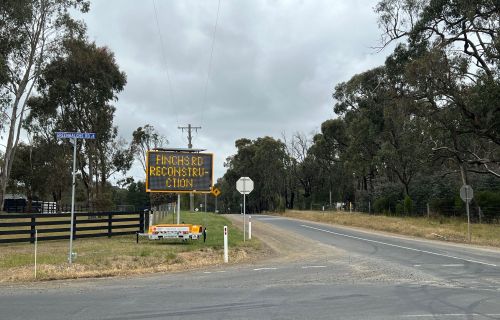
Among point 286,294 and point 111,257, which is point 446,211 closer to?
point 111,257

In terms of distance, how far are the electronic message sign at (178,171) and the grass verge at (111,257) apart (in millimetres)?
2383

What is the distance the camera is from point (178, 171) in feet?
69.9

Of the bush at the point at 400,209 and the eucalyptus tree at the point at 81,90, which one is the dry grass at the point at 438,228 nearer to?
the bush at the point at 400,209

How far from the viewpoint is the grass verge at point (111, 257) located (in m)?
14.1

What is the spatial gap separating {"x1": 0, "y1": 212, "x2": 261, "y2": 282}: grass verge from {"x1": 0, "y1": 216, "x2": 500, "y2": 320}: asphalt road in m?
1.40

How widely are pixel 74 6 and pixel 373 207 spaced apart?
36422mm

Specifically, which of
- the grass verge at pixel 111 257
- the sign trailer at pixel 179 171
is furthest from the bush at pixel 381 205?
the sign trailer at pixel 179 171

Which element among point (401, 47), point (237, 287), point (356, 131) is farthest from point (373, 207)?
point (237, 287)

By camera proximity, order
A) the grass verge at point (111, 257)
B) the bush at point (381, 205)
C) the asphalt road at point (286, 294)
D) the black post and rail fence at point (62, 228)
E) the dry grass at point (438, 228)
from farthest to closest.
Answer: the bush at point (381, 205)
the dry grass at point (438, 228)
the black post and rail fence at point (62, 228)
the grass verge at point (111, 257)
the asphalt road at point (286, 294)

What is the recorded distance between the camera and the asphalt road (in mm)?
8289

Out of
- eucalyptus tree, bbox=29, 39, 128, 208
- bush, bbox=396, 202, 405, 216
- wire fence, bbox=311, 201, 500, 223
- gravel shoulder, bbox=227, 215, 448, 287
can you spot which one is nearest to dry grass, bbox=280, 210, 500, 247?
wire fence, bbox=311, 201, 500, 223

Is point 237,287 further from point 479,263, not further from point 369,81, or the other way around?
point 369,81

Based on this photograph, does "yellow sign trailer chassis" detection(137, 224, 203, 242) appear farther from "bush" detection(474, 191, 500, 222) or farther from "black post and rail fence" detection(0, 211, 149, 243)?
"bush" detection(474, 191, 500, 222)

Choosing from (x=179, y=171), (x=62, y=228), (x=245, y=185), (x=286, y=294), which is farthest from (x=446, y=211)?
(x=286, y=294)
